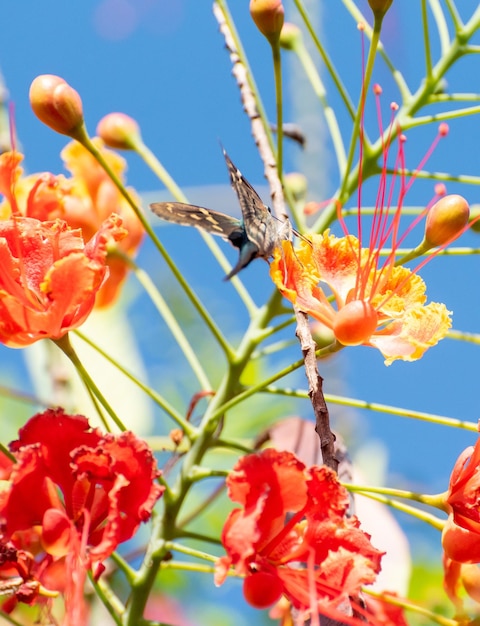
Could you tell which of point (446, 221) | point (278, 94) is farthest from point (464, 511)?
point (278, 94)

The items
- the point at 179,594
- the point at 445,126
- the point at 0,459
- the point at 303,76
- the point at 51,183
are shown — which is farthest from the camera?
the point at 303,76

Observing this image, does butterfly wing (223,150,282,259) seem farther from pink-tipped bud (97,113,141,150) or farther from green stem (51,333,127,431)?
pink-tipped bud (97,113,141,150)

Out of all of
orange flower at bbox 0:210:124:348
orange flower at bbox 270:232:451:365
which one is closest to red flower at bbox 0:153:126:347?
orange flower at bbox 0:210:124:348

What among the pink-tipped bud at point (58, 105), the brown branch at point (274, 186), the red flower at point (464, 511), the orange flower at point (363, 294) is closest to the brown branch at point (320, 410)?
the brown branch at point (274, 186)

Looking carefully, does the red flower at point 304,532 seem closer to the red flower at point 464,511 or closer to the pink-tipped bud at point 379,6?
the red flower at point 464,511

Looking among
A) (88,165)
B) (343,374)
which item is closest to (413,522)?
(343,374)

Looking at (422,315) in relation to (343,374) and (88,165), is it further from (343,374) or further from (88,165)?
(343,374)

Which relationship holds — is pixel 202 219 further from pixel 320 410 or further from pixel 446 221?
pixel 320 410
